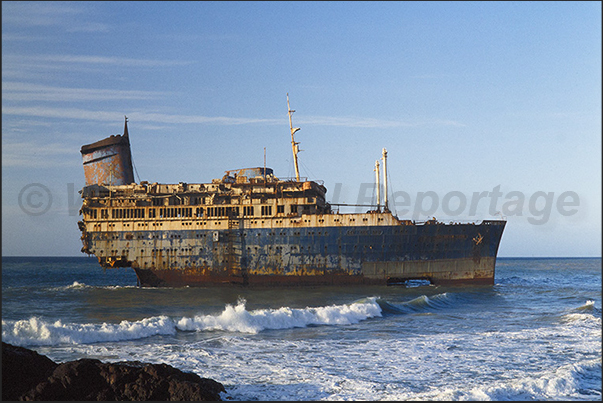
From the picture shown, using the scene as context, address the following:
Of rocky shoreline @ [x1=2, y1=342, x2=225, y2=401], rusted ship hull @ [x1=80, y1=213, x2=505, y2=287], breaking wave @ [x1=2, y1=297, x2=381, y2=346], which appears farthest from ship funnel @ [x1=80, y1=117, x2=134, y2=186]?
rocky shoreline @ [x1=2, y1=342, x2=225, y2=401]

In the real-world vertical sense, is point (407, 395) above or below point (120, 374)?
below

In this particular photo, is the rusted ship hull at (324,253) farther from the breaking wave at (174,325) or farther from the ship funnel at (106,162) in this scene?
the breaking wave at (174,325)

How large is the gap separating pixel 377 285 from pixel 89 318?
17.9 m

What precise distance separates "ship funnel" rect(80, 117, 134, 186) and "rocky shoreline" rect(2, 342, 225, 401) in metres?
29.9

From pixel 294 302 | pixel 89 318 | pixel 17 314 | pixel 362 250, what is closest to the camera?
pixel 89 318

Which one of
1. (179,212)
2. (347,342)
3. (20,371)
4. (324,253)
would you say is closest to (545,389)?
(347,342)

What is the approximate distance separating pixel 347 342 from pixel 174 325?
7059 millimetres

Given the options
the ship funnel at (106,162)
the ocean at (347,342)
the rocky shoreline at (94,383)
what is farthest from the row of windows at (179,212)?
the rocky shoreline at (94,383)

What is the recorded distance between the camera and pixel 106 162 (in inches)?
1518

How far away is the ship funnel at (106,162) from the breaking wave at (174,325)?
62.2 ft

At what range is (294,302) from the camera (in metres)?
27.7

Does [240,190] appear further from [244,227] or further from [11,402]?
[11,402]

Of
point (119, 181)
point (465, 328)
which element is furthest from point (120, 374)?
point (119, 181)

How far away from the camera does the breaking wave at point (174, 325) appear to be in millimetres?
17547
